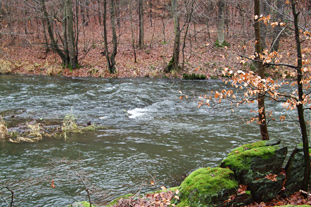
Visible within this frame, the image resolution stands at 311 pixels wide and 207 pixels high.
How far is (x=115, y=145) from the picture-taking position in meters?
8.04

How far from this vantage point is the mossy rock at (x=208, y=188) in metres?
4.08

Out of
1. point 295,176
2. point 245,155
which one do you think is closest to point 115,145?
point 245,155

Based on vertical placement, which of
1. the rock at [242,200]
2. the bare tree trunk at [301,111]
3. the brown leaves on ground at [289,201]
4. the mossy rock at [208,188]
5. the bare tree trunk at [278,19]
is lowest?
the brown leaves on ground at [289,201]

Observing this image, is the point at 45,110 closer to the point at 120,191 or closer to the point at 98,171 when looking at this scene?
the point at 98,171

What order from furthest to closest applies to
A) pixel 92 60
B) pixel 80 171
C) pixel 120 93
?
pixel 92 60
pixel 120 93
pixel 80 171

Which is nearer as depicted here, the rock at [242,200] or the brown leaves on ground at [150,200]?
the rock at [242,200]

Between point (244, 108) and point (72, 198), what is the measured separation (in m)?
9.47

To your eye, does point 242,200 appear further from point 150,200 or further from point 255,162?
point 150,200

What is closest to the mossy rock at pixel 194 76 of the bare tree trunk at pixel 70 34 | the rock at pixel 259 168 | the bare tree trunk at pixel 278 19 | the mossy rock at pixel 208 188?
the bare tree trunk at pixel 70 34

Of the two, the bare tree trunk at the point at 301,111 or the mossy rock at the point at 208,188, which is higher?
the bare tree trunk at the point at 301,111

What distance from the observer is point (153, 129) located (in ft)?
31.6

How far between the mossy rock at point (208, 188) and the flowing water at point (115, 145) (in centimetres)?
144

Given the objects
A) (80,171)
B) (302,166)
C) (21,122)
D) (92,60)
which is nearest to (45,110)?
(21,122)

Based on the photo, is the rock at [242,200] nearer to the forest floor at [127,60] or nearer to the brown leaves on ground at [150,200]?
the brown leaves on ground at [150,200]
